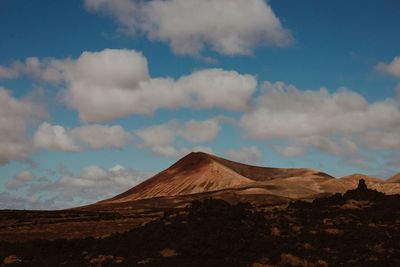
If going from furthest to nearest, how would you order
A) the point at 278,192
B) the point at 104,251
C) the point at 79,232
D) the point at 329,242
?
the point at 278,192 < the point at 79,232 < the point at 104,251 < the point at 329,242

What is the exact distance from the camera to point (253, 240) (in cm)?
3091

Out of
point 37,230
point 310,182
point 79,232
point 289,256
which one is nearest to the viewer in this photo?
point 289,256

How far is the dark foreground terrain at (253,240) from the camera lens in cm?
2789

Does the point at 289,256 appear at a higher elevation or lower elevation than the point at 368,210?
lower

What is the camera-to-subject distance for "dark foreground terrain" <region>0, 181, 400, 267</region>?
27.9 m

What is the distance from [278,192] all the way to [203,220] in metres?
122

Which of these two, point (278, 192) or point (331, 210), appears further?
point (278, 192)

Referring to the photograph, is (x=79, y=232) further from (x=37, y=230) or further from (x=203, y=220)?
(x=203, y=220)

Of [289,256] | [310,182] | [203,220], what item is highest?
[310,182]

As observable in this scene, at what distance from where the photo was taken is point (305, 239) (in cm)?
3064

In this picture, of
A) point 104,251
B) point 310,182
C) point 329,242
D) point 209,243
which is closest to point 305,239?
point 329,242

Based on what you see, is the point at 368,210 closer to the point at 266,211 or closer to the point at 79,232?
the point at 266,211

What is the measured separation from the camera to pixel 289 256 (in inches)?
1089

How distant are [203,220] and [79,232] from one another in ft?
113
